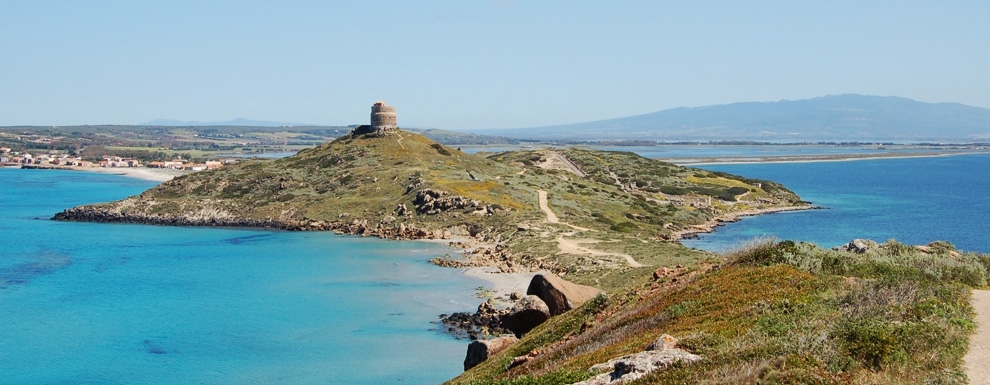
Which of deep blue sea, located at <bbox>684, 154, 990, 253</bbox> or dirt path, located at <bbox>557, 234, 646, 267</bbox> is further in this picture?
deep blue sea, located at <bbox>684, 154, 990, 253</bbox>

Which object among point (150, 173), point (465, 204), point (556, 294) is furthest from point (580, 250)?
point (150, 173)

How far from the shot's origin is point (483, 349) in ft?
84.2

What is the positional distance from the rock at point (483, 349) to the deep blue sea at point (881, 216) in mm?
27430

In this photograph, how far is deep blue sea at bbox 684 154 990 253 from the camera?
8119 centimetres

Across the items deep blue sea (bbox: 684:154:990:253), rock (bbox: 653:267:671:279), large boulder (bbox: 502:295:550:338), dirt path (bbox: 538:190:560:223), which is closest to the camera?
rock (bbox: 653:267:671:279)

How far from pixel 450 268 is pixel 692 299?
41.5m

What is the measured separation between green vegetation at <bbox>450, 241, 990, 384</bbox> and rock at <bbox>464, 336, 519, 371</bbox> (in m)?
1.08

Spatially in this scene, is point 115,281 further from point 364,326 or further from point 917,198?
point 917,198

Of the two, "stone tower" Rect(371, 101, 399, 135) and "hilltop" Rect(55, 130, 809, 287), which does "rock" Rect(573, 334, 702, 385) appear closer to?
"hilltop" Rect(55, 130, 809, 287)

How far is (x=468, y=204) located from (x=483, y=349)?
58.4 meters

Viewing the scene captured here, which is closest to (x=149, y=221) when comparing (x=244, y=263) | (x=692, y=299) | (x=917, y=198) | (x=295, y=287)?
(x=244, y=263)

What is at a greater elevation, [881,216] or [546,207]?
[546,207]

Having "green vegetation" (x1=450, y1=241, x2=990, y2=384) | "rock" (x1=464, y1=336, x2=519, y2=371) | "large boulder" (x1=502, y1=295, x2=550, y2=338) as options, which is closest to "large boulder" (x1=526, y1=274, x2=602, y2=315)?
"large boulder" (x1=502, y1=295, x2=550, y2=338)

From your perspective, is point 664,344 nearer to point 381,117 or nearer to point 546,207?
point 546,207
